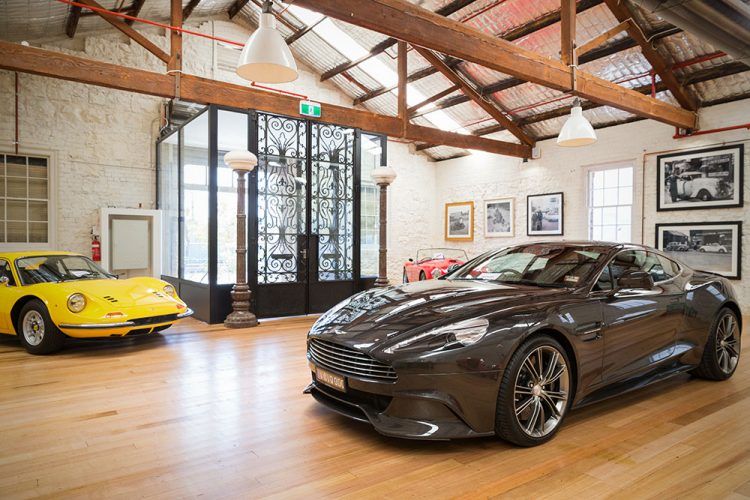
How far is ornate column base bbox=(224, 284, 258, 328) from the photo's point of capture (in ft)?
19.6

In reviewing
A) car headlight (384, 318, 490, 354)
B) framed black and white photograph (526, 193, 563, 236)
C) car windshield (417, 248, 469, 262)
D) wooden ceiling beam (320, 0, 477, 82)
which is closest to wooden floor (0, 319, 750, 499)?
car headlight (384, 318, 490, 354)

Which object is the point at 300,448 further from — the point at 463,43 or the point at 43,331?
the point at 463,43

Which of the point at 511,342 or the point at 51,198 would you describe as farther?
the point at 51,198

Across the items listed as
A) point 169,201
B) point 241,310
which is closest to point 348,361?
point 241,310

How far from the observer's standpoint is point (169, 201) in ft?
27.0

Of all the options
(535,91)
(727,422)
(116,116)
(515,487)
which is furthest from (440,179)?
(515,487)

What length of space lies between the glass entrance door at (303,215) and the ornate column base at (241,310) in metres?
0.45

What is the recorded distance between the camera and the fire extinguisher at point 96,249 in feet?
26.8

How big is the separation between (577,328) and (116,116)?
893 centimetres

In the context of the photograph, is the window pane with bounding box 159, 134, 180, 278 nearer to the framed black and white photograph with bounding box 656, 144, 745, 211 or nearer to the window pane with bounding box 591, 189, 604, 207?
the window pane with bounding box 591, 189, 604, 207

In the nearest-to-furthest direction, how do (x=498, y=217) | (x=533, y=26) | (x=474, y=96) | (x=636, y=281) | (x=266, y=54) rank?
(x=636, y=281)
(x=266, y=54)
(x=533, y=26)
(x=474, y=96)
(x=498, y=217)

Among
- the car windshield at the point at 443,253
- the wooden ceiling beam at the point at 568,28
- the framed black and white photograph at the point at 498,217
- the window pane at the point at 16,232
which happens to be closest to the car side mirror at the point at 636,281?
the wooden ceiling beam at the point at 568,28

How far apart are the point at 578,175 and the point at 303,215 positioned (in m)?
6.32

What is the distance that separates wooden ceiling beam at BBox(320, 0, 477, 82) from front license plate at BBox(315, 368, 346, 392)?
24.0 feet
